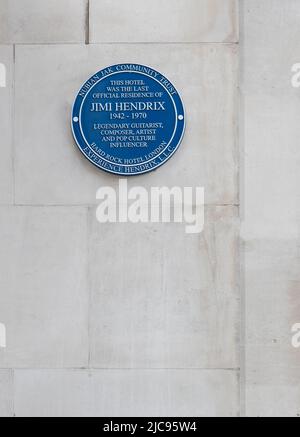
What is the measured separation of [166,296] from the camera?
6402mm

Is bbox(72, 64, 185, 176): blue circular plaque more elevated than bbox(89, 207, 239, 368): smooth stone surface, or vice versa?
bbox(72, 64, 185, 176): blue circular plaque

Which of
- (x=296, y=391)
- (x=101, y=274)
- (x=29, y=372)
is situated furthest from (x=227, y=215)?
(x=29, y=372)

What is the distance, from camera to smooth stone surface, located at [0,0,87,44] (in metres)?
6.47

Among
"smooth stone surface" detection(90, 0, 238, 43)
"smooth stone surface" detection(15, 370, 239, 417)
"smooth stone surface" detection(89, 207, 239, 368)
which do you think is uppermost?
"smooth stone surface" detection(90, 0, 238, 43)

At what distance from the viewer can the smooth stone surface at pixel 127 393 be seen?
6371 mm

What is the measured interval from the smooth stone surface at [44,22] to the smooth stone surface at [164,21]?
13 cm

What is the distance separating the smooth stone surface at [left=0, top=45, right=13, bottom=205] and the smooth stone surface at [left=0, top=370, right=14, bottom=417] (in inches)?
59.3

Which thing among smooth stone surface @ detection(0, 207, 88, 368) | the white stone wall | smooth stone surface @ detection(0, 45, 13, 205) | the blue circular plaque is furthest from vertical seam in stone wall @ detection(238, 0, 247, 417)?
smooth stone surface @ detection(0, 45, 13, 205)

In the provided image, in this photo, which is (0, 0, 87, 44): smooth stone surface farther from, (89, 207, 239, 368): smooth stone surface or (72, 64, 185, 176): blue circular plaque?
(89, 207, 239, 368): smooth stone surface

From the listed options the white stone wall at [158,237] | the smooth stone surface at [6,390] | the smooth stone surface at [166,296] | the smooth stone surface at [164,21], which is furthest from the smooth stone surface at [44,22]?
the smooth stone surface at [6,390]

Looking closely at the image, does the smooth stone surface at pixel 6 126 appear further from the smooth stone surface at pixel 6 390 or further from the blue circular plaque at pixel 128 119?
the smooth stone surface at pixel 6 390

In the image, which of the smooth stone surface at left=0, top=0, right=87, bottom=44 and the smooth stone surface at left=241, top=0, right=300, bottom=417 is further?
the smooth stone surface at left=0, top=0, right=87, bottom=44
